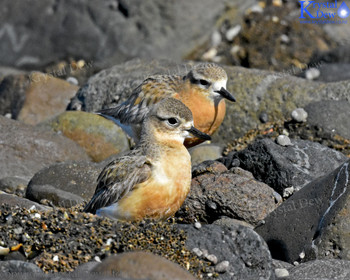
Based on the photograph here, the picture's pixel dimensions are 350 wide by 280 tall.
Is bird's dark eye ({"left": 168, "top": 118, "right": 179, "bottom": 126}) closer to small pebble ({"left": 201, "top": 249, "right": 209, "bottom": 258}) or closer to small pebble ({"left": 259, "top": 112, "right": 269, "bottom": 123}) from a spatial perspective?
small pebble ({"left": 201, "top": 249, "right": 209, "bottom": 258})

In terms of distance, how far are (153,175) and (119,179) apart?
0.58 metres

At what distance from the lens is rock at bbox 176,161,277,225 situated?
10430mm

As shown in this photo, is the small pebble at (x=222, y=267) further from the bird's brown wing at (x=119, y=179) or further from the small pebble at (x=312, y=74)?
the small pebble at (x=312, y=74)

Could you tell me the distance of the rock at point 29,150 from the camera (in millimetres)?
14047

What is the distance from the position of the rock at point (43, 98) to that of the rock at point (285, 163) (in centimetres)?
682

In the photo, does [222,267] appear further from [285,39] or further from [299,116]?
[285,39]

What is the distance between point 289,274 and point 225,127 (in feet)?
24.2

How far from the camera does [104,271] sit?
274 inches

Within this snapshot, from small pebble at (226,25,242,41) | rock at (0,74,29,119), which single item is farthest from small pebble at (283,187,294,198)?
small pebble at (226,25,242,41)

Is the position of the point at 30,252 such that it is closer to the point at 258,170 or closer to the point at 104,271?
the point at 104,271

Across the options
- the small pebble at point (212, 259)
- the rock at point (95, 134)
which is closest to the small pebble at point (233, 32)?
the rock at point (95, 134)

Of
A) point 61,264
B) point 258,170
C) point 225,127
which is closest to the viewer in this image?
point 61,264

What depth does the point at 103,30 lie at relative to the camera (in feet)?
67.6

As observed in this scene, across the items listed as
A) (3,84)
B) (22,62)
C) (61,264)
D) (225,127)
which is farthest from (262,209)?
(22,62)
